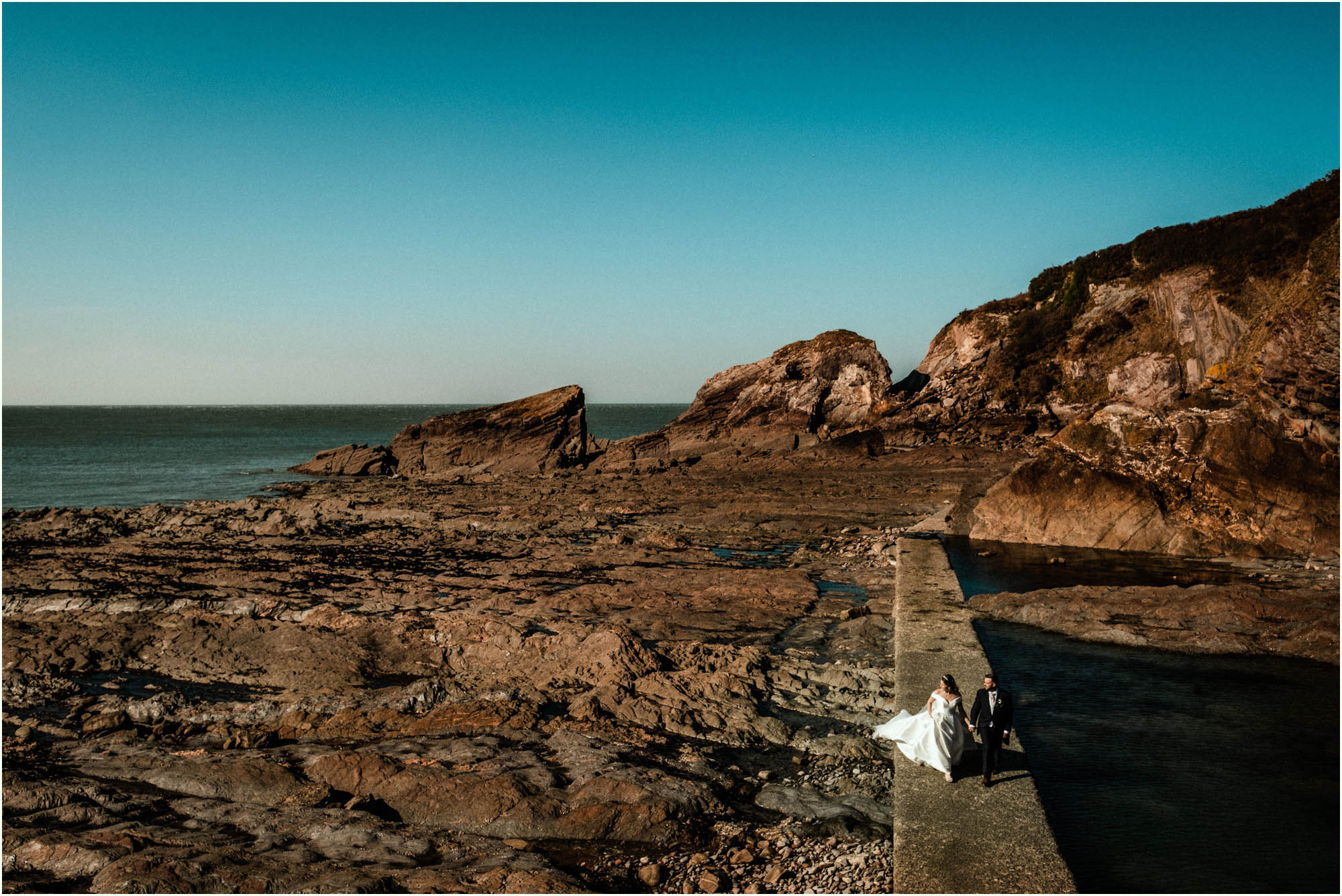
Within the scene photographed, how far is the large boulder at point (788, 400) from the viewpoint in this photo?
153 ft

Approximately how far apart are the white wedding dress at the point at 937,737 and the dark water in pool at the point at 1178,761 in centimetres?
125

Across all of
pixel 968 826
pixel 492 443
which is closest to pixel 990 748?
pixel 968 826

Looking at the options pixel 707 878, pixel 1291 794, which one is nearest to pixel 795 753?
pixel 707 878

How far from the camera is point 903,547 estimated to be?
67.7ft

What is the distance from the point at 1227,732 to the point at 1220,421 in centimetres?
1412

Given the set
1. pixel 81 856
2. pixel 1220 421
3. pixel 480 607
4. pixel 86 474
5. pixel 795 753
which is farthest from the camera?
pixel 86 474

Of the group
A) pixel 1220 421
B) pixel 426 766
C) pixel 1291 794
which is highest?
pixel 1220 421

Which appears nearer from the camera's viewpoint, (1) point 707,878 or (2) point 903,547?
(1) point 707,878

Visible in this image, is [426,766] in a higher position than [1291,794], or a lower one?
higher

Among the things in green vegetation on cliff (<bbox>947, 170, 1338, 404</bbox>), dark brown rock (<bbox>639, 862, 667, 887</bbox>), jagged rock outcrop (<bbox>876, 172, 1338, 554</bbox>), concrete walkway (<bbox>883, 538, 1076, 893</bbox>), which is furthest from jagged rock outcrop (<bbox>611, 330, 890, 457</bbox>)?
dark brown rock (<bbox>639, 862, 667, 887</bbox>)

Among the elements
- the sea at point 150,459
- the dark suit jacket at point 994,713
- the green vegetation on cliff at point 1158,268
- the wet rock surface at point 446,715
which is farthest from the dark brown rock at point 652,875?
the green vegetation on cliff at point 1158,268

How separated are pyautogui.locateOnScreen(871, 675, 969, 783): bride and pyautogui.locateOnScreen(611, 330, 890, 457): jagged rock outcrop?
35768 millimetres

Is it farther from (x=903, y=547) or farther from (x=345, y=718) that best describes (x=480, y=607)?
(x=903, y=547)

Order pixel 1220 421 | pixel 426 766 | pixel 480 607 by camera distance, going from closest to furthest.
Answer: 1. pixel 426 766
2. pixel 480 607
3. pixel 1220 421
